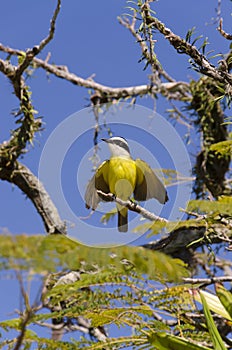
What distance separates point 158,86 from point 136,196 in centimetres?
142

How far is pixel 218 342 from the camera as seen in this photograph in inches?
36.1

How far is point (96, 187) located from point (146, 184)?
0.14 m

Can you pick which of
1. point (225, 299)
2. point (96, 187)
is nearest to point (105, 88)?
point (96, 187)

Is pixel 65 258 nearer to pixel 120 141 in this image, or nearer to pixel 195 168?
pixel 120 141

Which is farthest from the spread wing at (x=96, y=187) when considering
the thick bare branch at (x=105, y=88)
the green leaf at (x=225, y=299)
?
the thick bare branch at (x=105, y=88)

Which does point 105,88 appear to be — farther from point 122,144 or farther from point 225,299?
point 225,299

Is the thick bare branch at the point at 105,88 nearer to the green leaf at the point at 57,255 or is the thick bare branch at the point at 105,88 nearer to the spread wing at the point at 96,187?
the spread wing at the point at 96,187

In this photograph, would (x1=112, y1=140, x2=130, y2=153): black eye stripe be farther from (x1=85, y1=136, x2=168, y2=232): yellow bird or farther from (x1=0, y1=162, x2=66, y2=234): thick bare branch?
(x1=0, y1=162, x2=66, y2=234): thick bare branch

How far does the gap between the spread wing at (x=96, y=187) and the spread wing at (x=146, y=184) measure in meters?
0.09

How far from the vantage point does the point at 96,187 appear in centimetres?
164

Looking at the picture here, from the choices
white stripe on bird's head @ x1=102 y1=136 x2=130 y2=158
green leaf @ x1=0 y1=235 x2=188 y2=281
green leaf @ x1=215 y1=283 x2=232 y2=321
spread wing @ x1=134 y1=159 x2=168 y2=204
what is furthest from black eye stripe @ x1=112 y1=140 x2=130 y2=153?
green leaf @ x1=0 y1=235 x2=188 y2=281

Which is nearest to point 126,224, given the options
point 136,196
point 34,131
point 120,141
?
point 136,196

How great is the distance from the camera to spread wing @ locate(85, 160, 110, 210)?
1.42 meters

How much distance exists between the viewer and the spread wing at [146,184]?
1.51m
